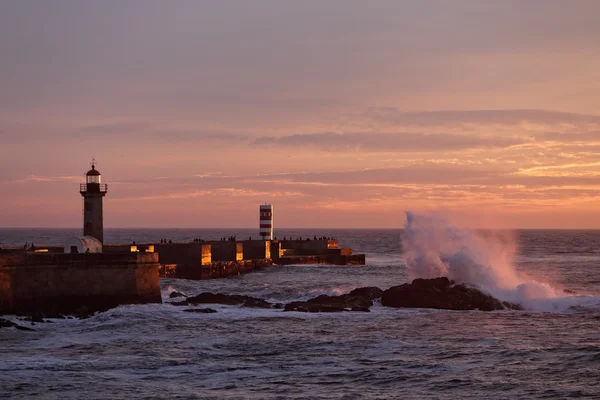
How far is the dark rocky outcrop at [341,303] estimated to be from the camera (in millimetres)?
29308

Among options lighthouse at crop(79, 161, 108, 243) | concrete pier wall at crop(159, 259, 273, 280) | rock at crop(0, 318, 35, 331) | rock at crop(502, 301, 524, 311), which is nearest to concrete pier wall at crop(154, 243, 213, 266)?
concrete pier wall at crop(159, 259, 273, 280)

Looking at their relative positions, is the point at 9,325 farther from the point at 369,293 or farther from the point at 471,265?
the point at 471,265

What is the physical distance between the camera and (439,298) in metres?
30.3

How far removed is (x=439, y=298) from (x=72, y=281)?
1350 centimetres

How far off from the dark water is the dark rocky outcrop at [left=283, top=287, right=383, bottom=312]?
77 centimetres

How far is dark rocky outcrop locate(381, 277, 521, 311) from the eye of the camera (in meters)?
30.2

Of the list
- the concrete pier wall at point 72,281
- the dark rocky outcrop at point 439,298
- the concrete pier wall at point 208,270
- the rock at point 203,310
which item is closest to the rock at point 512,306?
the dark rocky outcrop at point 439,298

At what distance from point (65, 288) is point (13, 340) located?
19.1ft

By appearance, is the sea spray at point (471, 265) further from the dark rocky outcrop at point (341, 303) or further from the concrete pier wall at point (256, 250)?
the concrete pier wall at point (256, 250)

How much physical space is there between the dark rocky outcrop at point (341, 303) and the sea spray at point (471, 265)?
482 centimetres

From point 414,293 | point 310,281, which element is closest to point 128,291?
point 414,293

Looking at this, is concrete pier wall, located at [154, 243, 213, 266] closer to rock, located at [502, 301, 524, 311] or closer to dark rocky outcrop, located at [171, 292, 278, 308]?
dark rocky outcrop, located at [171, 292, 278, 308]

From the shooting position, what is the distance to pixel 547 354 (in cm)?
2106

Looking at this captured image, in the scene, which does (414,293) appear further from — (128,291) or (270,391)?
(270,391)
